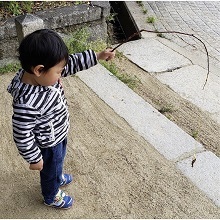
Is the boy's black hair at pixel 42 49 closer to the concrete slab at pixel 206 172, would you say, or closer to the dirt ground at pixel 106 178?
Answer: the dirt ground at pixel 106 178

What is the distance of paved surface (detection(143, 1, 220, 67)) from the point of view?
16.5 feet

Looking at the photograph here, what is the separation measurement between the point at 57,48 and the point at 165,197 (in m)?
1.31

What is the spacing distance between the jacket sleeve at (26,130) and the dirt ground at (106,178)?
611 mm

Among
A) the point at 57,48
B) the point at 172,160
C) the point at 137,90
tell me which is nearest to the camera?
the point at 57,48

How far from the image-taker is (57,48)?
190cm

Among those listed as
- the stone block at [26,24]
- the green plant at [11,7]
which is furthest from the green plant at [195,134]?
the green plant at [11,7]

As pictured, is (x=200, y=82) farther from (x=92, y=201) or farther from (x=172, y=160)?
(x=92, y=201)

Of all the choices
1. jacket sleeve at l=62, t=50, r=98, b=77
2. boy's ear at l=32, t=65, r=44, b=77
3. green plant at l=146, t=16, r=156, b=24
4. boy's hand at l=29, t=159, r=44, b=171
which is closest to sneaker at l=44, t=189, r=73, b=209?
boy's hand at l=29, t=159, r=44, b=171

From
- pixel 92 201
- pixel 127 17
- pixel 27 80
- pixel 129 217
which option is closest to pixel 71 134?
pixel 92 201

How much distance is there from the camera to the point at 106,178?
2781mm

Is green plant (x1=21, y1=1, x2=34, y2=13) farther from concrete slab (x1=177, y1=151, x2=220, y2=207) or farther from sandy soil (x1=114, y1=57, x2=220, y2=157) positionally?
concrete slab (x1=177, y1=151, x2=220, y2=207)

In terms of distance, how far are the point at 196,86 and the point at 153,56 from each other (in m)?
0.79

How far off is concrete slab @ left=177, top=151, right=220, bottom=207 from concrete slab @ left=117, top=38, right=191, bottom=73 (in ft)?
5.47

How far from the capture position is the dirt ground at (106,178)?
8.31 feet
